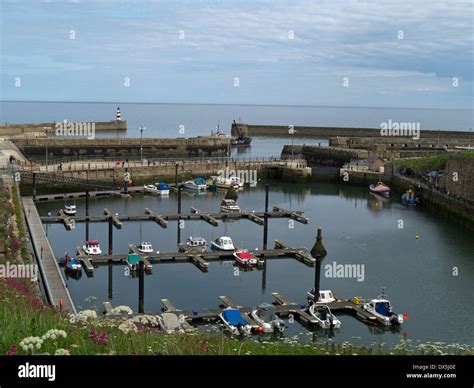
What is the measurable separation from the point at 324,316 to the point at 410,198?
2701 centimetres

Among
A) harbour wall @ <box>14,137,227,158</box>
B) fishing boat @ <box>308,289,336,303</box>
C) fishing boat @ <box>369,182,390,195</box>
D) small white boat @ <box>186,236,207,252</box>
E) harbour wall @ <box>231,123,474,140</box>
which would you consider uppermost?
harbour wall @ <box>231,123,474,140</box>

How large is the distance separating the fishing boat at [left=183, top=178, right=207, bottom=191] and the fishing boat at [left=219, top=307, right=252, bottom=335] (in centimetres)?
2859

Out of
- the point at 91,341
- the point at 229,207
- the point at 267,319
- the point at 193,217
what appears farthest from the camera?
the point at 229,207

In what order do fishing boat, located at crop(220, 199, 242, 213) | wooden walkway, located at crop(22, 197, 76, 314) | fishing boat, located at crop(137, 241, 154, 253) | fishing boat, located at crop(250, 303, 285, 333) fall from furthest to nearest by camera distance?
fishing boat, located at crop(220, 199, 242, 213)
fishing boat, located at crop(137, 241, 154, 253)
wooden walkway, located at crop(22, 197, 76, 314)
fishing boat, located at crop(250, 303, 285, 333)

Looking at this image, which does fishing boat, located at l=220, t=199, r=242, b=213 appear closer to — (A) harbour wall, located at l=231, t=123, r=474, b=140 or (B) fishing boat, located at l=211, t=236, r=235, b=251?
(B) fishing boat, located at l=211, t=236, r=235, b=251

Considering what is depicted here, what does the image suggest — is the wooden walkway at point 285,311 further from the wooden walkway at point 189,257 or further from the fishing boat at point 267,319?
the wooden walkway at point 189,257

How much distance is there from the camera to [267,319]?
750 inches

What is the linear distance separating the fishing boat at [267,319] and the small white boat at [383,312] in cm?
303

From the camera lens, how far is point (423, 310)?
21.0 metres

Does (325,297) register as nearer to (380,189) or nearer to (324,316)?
(324,316)

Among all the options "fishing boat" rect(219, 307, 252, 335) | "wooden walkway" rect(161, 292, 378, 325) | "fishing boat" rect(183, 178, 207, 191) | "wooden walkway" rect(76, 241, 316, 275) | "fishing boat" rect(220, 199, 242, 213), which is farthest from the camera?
"fishing boat" rect(183, 178, 207, 191)

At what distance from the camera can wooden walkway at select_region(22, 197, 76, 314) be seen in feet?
60.4

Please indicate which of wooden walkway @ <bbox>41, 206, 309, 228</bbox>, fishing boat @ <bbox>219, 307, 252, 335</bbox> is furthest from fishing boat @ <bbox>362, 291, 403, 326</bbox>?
wooden walkway @ <bbox>41, 206, 309, 228</bbox>


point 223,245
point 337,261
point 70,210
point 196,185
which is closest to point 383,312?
point 337,261
